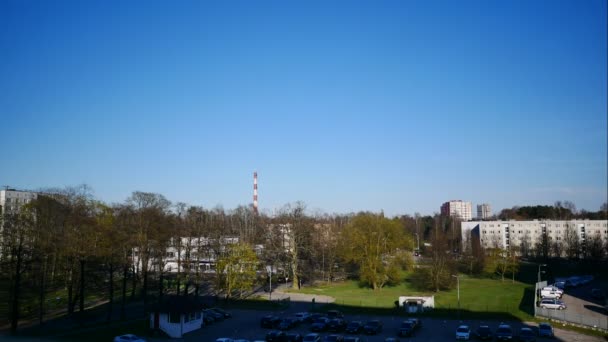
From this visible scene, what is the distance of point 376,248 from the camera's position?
189 ft

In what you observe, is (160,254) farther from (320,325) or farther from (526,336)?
(526,336)

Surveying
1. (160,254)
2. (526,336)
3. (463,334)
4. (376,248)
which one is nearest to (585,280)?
(376,248)

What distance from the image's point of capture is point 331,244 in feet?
230

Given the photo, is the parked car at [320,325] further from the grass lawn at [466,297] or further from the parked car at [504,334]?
the parked car at [504,334]

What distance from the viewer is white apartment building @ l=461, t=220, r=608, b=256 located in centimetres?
9550

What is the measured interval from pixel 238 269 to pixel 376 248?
17194mm

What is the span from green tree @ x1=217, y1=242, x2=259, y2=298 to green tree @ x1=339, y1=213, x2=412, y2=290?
13.9 m

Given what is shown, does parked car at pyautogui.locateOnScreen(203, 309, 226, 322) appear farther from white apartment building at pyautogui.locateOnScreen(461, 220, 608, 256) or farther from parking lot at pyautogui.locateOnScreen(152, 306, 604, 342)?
white apartment building at pyautogui.locateOnScreen(461, 220, 608, 256)

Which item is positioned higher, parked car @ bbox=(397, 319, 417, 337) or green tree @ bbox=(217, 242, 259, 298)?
green tree @ bbox=(217, 242, 259, 298)

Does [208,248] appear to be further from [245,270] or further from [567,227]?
[567,227]

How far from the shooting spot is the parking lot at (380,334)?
3145 centimetres

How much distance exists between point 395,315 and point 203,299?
1912 cm

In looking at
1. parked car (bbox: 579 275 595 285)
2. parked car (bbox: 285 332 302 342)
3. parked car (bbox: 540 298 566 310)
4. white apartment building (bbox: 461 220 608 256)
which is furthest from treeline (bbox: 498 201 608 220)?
parked car (bbox: 285 332 302 342)

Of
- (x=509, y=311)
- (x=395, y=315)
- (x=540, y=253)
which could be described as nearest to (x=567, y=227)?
(x=540, y=253)
